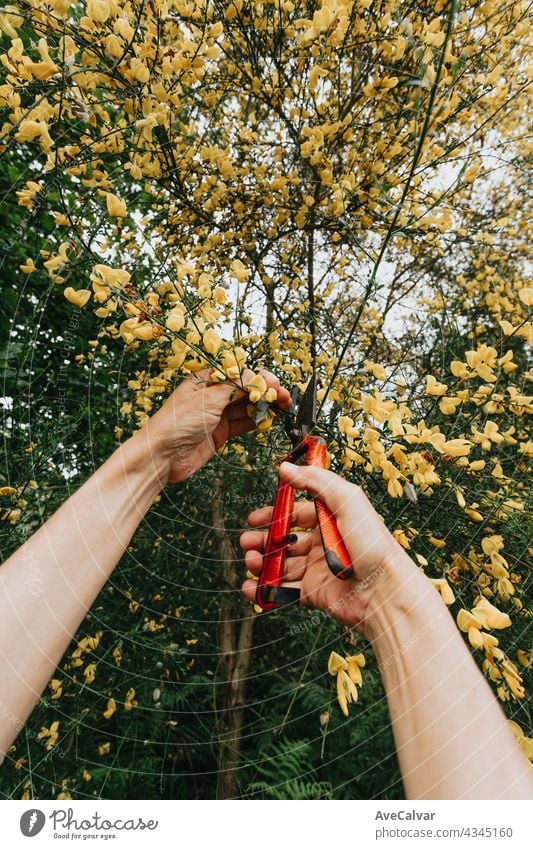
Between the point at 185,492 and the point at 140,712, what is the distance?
2.59ft

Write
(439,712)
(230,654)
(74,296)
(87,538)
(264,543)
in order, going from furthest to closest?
(230,654), (264,543), (87,538), (74,296), (439,712)

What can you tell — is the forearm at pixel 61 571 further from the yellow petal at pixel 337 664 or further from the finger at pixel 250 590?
the yellow petal at pixel 337 664

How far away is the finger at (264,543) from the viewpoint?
Result: 2.89 feet

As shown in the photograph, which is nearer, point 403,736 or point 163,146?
point 403,736

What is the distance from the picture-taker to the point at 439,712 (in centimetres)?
56

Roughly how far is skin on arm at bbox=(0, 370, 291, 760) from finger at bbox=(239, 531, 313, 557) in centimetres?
18

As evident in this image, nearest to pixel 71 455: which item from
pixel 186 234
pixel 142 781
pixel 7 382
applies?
pixel 7 382

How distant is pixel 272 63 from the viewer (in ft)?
3.93

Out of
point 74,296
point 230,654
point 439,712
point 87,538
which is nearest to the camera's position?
point 439,712

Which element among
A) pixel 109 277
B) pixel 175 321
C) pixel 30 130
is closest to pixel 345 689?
pixel 175 321

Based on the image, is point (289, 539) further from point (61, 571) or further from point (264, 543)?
point (61, 571)

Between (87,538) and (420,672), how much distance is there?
1.79 ft

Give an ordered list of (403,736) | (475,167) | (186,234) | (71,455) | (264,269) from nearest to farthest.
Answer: (403,736) < (475,167) < (186,234) < (264,269) < (71,455)
